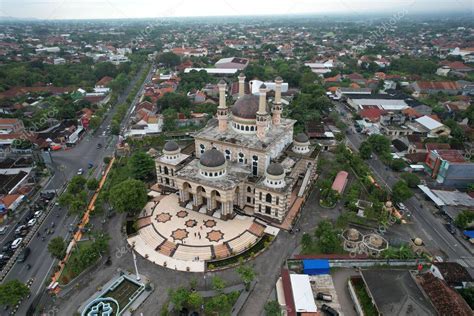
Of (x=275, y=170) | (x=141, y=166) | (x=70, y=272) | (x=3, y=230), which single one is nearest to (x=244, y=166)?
(x=275, y=170)

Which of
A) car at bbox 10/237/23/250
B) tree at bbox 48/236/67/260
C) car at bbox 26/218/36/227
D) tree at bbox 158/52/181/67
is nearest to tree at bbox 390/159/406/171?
tree at bbox 48/236/67/260

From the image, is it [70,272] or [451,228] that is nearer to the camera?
[70,272]

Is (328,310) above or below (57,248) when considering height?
below

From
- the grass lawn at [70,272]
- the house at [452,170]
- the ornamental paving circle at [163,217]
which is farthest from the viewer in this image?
the house at [452,170]

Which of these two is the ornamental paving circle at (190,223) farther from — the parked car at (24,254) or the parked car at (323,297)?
the parked car at (24,254)

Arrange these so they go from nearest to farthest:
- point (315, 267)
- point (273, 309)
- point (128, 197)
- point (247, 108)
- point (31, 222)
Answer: point (273, 309) → point (315, 267) → point (128, 197) → point (31, 222) → point (247, 108)

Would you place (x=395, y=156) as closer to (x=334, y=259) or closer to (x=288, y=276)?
(x=334, y=259)

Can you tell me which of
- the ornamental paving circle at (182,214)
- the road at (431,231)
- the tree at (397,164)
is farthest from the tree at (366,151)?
the ornamental paving circle at (182,214)

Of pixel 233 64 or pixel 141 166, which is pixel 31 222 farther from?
pixel 233 64
